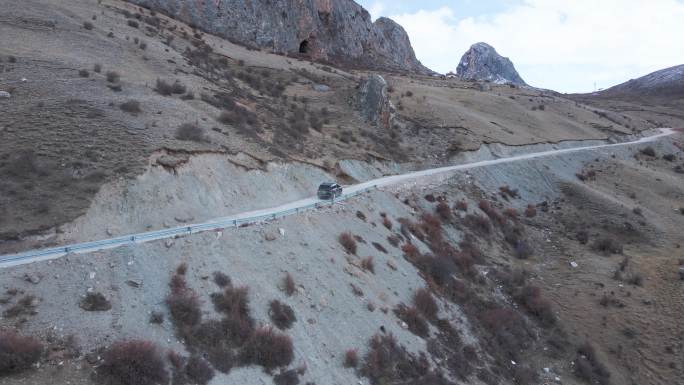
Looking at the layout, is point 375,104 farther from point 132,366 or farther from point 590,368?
point 132,366

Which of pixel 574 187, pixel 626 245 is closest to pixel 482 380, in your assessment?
pixel 626 245

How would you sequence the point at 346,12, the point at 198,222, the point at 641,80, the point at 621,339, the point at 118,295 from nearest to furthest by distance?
the point at 118,295 < the point at 198,222 < the point at 621,339 < the point at 346,12 < the point at 641,80

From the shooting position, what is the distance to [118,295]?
45.6 feet

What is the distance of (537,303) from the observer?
25391mm

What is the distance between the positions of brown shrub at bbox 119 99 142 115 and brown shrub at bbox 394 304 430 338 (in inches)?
598

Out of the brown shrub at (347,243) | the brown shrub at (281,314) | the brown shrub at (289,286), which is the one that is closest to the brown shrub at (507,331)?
the brown shrub at (347,243)

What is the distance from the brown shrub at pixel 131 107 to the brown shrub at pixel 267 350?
14.0 meters

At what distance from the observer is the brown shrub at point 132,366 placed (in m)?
11.6

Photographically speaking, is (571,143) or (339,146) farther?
(571,143)

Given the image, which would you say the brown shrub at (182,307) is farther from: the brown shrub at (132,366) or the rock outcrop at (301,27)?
the rock outcrop at (301,27)

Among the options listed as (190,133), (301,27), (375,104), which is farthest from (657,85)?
(190,133)

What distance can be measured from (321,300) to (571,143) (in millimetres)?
48244

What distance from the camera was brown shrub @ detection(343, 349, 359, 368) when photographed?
16.1 meters

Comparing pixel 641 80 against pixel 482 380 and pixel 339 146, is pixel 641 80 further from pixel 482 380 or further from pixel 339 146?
pixel 482 380
